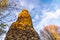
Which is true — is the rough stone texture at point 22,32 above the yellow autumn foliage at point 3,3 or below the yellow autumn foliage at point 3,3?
below

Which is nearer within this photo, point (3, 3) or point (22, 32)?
point (22, 32)

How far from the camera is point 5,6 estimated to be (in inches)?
619

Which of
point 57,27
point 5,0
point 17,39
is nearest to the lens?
point 17,39

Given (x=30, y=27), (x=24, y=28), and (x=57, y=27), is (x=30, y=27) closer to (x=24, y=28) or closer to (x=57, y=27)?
(x=24, y=28)

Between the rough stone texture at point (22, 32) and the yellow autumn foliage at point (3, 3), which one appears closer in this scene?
the rough stone texture at point (22, 32)

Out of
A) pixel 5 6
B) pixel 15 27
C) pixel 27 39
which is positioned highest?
pixel 5 6

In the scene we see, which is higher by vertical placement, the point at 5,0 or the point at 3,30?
the point at 5,0

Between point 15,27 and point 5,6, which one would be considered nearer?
point 15,27

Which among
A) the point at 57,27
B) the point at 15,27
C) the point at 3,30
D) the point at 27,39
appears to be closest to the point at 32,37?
the point at 27,39

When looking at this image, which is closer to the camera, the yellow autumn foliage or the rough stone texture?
the rough stone texture

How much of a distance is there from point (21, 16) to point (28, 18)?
44 cm

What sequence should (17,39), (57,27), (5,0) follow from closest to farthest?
1. (17,39)
2. (5,0)
3. (57,27)

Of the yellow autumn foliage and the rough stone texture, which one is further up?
the yellow autumn foliage

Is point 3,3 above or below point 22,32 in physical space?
above
